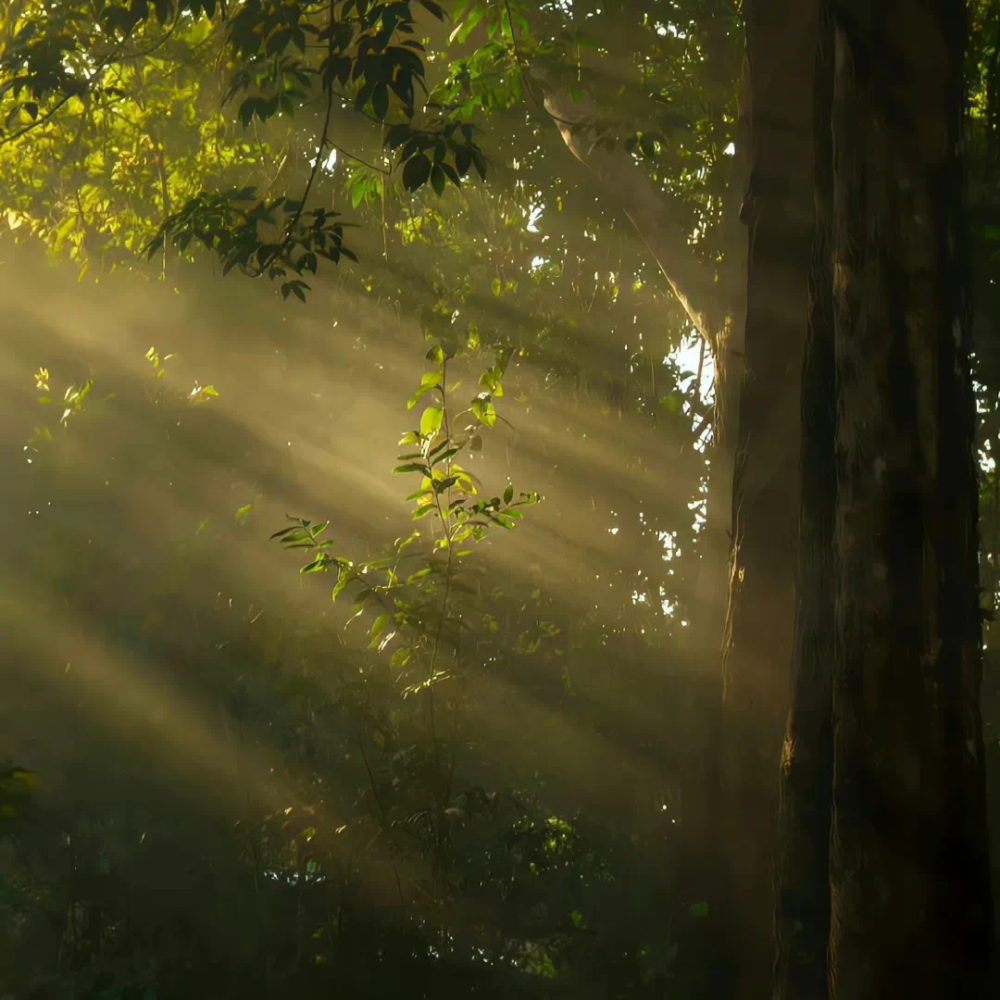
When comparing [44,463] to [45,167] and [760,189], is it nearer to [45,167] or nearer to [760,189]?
[45,167]

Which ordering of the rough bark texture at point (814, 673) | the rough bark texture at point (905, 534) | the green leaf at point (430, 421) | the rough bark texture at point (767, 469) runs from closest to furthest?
the rough bark texture at point (905, 534) → the rough bark texture at point (814, 673) → the green leaf at point (430, 421) → the rough bark texture at point (767, 469)

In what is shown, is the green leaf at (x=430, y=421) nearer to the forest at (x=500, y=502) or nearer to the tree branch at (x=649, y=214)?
the forest at (x=500, y=502)

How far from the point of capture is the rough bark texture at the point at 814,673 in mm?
2885

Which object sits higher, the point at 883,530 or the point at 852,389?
the point at 852,389

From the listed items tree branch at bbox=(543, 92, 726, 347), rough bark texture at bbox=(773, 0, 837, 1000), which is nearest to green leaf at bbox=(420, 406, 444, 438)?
rough bark texture at bbox=(773, 0, 837, 1000)

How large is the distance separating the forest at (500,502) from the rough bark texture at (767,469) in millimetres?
18

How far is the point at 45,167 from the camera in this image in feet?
21.7

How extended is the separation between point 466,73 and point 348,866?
3916 mm

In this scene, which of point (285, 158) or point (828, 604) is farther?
point (285, 158)

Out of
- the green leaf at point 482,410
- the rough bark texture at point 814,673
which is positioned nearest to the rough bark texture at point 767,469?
the rough bark texture at point 814,673

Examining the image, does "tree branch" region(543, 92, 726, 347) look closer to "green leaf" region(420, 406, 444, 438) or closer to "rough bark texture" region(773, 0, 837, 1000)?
"green leaf" region(420, 406, 444, 438)

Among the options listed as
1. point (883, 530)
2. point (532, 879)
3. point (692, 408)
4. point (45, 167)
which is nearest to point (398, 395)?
point (692, 408)

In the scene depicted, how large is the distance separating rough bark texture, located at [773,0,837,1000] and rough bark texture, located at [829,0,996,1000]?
478 mm

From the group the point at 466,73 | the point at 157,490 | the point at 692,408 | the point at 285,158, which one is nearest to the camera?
the point at 466,73
